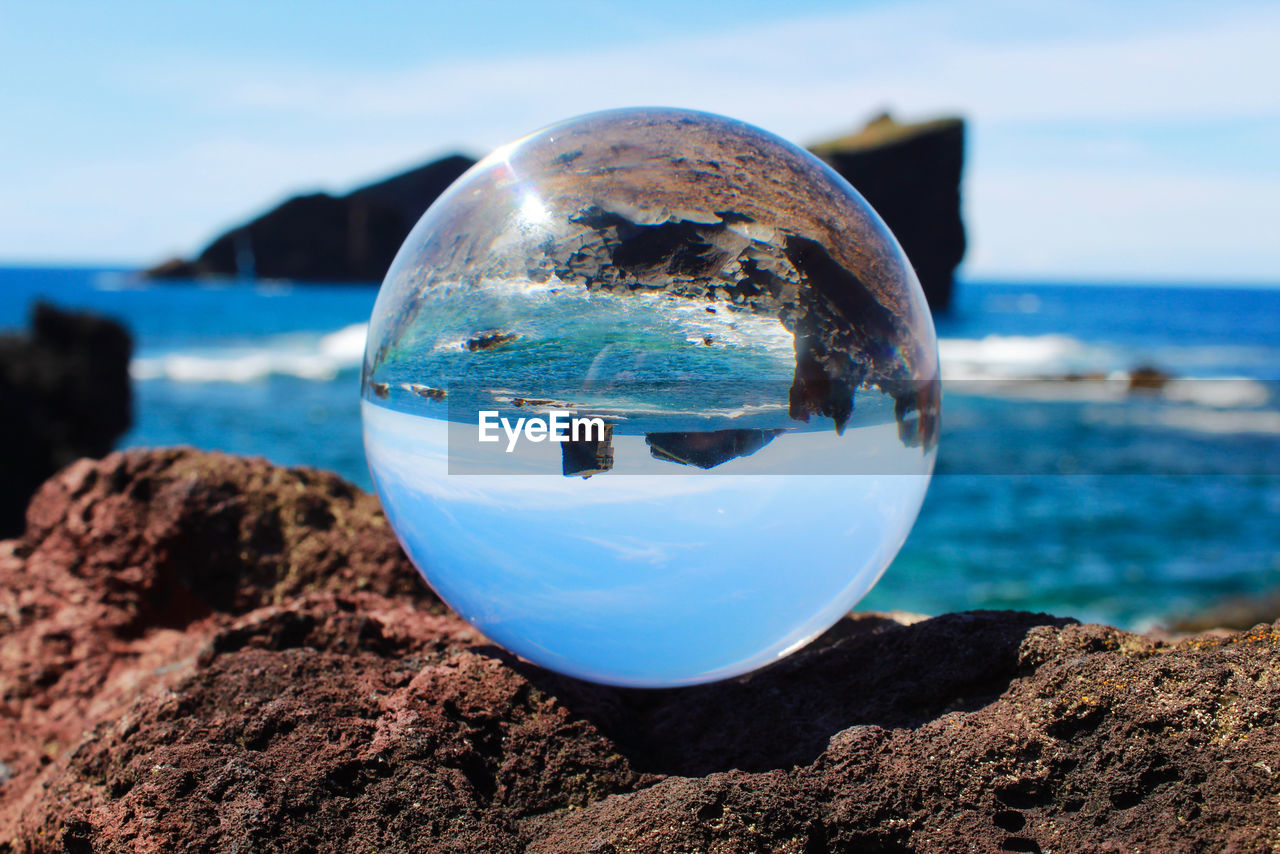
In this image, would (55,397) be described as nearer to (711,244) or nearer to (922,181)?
(711,244)

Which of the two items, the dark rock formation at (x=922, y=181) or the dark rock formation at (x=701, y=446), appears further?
the dark rock formation at (x=922, y=181)

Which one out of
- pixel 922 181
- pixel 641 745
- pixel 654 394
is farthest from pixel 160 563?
pixel 922 181

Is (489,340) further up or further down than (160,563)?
further up

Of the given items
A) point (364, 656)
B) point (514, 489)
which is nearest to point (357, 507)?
point (364, 656)

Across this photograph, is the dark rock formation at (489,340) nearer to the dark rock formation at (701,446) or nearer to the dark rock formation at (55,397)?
the dark rock formation at (701,446)

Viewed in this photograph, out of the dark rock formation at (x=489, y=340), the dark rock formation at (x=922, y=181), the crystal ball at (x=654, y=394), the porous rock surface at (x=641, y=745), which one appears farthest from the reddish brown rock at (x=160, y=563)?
the dark rock formation at (x=922, y=181)

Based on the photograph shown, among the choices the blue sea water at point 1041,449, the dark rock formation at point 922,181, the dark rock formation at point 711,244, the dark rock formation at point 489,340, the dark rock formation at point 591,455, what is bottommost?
the blue sea water at point 1041,449

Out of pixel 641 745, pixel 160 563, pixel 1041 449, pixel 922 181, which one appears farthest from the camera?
pixel 922 181

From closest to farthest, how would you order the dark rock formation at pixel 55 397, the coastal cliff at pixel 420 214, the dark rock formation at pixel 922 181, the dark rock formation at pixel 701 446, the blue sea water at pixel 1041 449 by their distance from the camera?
1. the dark rock formation at pixel 701 446
2. the blue sea water at pixel 1041 449
3. the dark rock formation at pixel 55 397
4. the coastal cliff at pixel 420 214
5. the dark rock formation at pixel 922 181
